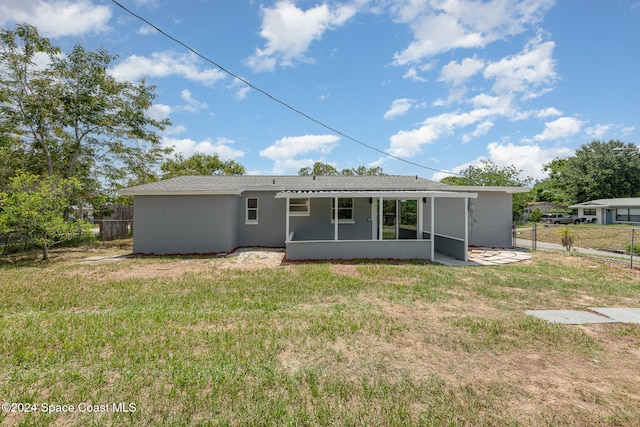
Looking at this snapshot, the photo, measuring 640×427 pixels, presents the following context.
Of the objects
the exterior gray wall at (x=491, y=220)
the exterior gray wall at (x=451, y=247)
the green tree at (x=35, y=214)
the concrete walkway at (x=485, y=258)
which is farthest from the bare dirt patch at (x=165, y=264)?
the exterior gray wall at (x=491, y=220)

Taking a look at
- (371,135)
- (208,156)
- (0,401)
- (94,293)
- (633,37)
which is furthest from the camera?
(208,156)

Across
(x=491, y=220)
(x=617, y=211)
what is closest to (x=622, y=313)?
(x=491, y=220)

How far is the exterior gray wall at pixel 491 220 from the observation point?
13.9 meters

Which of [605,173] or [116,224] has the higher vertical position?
[605,173]

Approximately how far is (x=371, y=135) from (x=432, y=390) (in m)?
16.7

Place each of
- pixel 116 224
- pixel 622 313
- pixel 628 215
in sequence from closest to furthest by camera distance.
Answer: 1. pixel 622 313
2. pixel 116 224
3. pixel 628 215

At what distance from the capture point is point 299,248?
1038cm

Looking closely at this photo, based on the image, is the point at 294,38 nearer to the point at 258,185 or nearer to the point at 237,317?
the point at 258,185

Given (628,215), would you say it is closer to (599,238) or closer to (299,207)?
(599,238)

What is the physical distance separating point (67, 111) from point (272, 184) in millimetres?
11487

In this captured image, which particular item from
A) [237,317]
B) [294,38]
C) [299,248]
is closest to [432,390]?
[237,317]

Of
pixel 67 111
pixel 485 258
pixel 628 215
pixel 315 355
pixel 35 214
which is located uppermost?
pixel 67 111

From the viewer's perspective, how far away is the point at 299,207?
13430 millimetres

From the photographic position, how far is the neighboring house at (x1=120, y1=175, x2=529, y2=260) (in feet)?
34.4
